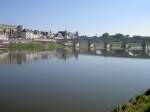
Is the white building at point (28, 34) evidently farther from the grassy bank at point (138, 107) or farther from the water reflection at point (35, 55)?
the grassy bank at point (138, 107)

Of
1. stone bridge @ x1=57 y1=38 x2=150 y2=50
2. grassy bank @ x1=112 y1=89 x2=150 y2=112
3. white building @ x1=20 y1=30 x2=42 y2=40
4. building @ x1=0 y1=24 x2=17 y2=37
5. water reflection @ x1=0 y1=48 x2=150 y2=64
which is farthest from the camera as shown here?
white building @ x1=20 y1=30 x2=42 y2=40

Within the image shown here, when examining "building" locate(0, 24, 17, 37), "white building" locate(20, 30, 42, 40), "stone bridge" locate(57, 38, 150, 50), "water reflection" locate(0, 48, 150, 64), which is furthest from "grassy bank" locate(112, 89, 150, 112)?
"building" locate(0, 24, 17, 37)

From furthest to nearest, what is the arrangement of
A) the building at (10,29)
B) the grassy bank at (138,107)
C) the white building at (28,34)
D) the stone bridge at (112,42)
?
the white building at (28,34), the building at (10,29), the stone bridge at (112,42), the grassy bank at (138,107)

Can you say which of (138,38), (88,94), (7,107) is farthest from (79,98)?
(138,38)

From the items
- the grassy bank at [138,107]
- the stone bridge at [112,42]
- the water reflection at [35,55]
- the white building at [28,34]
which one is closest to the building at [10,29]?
the white building at [28,34]

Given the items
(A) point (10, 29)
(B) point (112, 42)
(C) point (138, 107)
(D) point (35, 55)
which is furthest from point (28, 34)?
(C) point (138, 107)

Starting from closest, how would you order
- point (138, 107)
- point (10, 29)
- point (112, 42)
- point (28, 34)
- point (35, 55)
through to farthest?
point (138, 107)
point (35, 55)
point (10, 29)
point (28, 34)
point (112, 42)

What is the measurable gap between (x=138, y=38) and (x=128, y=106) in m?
70.5

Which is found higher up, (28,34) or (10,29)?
(10,29)

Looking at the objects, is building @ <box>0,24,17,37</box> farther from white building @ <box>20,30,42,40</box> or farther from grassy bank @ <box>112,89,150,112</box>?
grassy bank @ <box>112,89,150,112</box>

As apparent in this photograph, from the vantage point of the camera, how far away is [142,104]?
997cm

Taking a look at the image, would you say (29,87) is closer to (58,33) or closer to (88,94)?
(88,94)

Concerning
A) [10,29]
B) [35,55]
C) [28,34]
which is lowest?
[35,55]

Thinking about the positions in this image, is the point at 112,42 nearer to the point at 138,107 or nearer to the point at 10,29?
the point at 10,29
